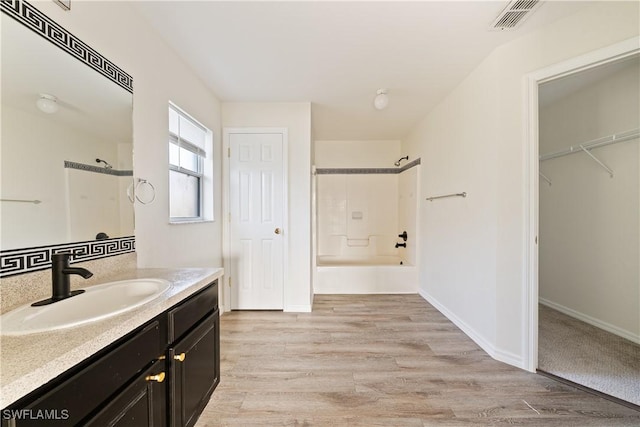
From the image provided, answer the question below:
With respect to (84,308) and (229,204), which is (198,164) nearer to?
(229,204)

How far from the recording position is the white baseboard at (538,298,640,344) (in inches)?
80.4

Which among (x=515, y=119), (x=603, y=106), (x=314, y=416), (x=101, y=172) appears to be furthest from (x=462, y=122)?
(x=101, y=172)

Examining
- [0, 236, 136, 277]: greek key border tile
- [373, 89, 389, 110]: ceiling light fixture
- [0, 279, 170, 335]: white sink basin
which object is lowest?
[0, 279, 170, 335]: white sink basin

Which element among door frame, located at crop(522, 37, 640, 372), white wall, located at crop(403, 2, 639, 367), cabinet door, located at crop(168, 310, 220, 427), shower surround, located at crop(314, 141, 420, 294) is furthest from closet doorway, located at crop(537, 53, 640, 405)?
cabinet door, located at crop(168, 310, 220, 427)

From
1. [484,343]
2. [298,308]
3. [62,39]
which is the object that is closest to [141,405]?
[62,39]

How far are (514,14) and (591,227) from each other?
84.5 inches

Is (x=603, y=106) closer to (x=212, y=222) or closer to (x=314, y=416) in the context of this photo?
(x=314, y=416)

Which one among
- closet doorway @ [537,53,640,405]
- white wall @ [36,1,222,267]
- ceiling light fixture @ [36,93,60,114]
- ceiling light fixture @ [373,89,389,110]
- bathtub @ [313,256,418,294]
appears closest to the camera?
ceiling light fixture @ [36,93,60,114]

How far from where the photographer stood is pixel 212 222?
250 centimetres

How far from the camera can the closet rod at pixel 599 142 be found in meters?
2.00

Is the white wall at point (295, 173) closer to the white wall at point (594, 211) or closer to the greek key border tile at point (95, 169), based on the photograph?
the greek key border tile at point (95, 169)

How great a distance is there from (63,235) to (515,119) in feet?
8.81

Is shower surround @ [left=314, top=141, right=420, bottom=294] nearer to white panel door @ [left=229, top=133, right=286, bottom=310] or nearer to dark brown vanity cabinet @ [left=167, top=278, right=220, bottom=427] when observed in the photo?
white panel door @ [left=229, top=133, right=286, bottom=310]

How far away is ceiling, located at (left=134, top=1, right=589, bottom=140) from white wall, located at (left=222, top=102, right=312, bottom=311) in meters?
0.12
